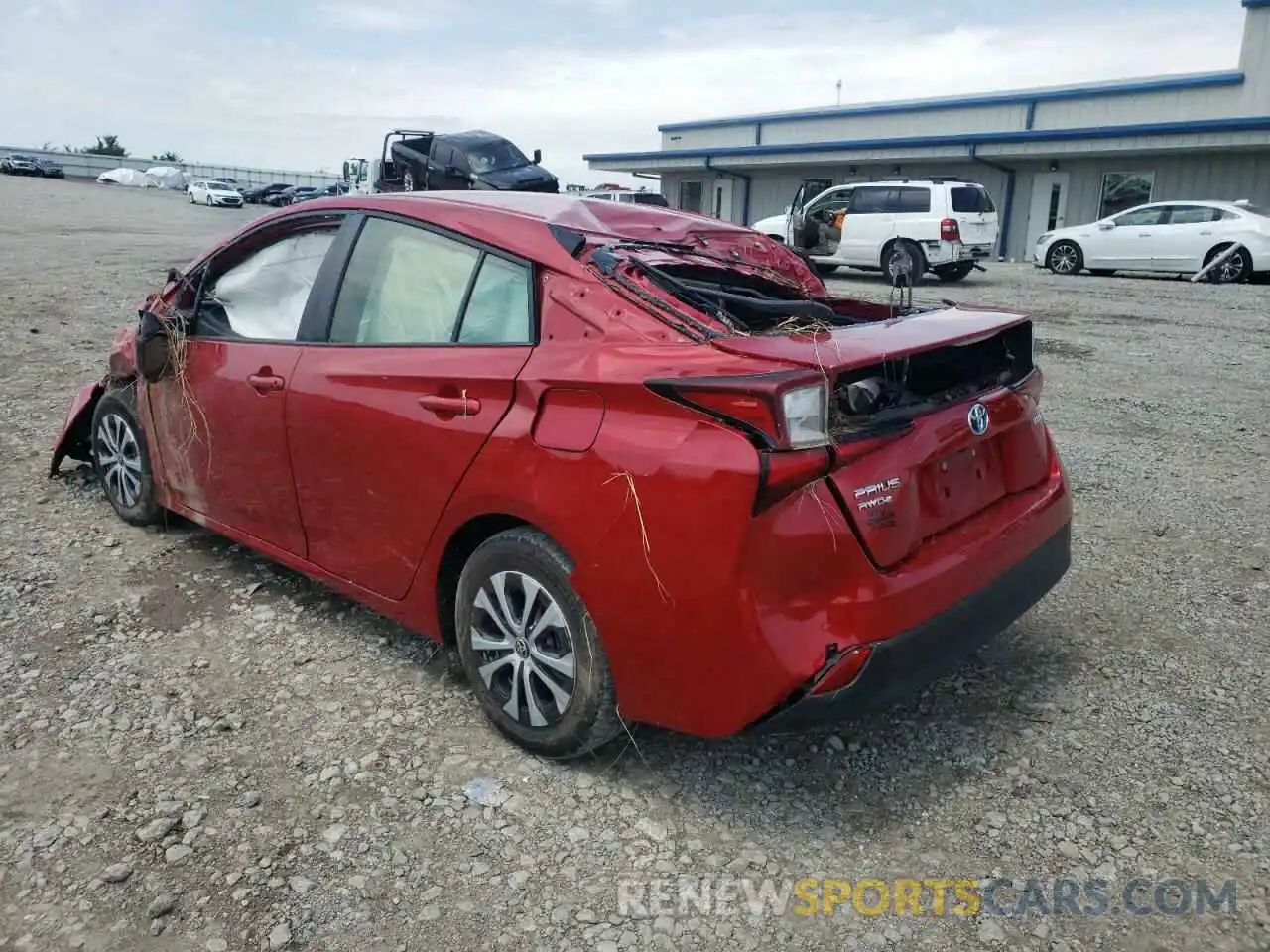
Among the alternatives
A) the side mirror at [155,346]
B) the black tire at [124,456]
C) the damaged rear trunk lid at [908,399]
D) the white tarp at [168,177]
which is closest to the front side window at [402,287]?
the damaged rear trunk lid at [908,399]

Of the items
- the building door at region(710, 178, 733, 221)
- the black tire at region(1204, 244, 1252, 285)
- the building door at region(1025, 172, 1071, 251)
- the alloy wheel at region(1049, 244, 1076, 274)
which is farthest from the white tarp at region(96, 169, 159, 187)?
the black tire at region(1204, 244, 1252, 285)

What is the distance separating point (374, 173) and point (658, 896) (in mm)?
21190

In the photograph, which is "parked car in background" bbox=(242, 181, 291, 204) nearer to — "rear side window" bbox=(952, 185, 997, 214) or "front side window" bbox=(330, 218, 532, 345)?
"rear side window" bbox=(952, 185, 997, 214)

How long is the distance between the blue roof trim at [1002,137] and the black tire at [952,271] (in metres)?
9.71

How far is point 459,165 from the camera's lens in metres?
18.9

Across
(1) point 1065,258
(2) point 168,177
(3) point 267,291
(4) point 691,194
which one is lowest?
(3) point 267,291

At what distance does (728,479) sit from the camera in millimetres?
2375

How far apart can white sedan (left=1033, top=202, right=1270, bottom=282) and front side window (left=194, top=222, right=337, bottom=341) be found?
57.0 feet

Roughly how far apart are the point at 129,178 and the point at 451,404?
6847 cm

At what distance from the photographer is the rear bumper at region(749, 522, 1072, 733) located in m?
2.45

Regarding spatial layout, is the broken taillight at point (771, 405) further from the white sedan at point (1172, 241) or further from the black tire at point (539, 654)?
the white sedan at point (1172, 241)

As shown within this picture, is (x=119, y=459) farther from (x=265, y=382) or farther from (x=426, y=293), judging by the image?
(x=426, y=293)

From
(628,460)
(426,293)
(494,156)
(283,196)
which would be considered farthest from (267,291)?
(283,196)

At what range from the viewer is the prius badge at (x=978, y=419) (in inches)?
113
